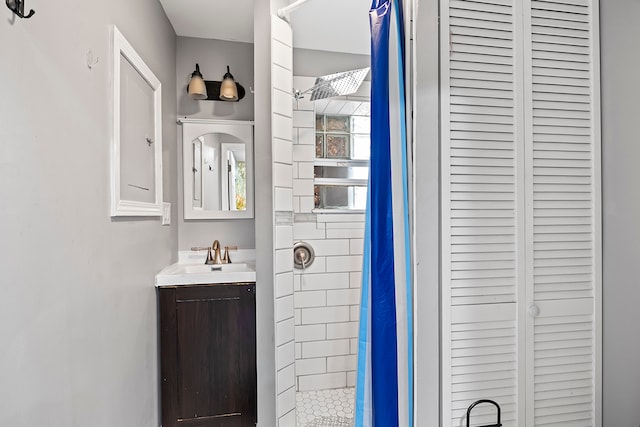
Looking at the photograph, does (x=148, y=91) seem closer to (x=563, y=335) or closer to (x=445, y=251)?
(x=445, y=251)

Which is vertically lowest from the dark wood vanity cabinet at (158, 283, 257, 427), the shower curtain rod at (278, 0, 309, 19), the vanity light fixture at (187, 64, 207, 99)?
the dark wood vanity cabinet at (158, 283, 257, 427)

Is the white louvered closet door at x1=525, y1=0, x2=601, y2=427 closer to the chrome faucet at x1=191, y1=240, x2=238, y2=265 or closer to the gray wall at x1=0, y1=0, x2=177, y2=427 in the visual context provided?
the gray wall at x1=0, y1=0, x2=177, y2=427

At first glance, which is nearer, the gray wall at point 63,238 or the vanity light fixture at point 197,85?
the gray wall at point 63,238

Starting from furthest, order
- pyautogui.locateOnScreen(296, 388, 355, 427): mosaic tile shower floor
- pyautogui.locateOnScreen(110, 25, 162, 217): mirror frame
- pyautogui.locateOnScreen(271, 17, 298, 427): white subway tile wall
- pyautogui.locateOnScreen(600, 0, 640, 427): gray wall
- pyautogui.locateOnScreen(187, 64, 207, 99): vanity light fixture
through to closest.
→ pyautogui.locateOnScreen(187, 64, 207, 99): vanity light fixture < pyautogui.locateOnScreen(296, 388, 355, 427): mosaic tile shower floor < pyautogui.locateOnScreen(271, 17, 298, 427): white subway tile wall < pyautogui.locateOnScreen(110, 25, 162, 217): mirror frame < pyautogui.locateOnScreen(600, 0, 640, 427): gray wall

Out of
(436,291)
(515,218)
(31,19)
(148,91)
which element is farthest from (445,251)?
(148,91)

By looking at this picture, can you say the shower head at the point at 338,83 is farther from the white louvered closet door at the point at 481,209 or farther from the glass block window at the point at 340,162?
the white louvered closet door at the point at 481,209

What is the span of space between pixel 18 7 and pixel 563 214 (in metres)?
1.81

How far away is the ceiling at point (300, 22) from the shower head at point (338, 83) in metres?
0.44

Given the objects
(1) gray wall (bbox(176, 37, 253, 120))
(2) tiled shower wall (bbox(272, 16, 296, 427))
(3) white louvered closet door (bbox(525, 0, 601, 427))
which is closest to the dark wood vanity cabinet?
(2) tiled shower wall (bbox(272, 16, 296, 427))

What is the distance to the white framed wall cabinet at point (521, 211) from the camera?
116cm

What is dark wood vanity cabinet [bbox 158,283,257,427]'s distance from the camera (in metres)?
1.94

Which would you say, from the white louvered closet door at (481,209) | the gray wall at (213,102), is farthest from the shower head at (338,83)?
the white louvered closet door at (481,209)

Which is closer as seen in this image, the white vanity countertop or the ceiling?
the white vanity countertop

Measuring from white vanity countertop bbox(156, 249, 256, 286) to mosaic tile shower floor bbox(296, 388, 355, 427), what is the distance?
977 millimetres
